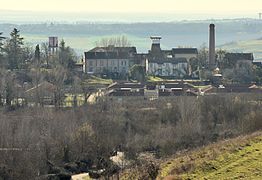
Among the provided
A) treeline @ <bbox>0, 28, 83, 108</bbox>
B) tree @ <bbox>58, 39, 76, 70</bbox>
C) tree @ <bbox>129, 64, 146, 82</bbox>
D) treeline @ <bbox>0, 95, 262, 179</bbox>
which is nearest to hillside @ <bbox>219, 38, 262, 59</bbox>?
tree @ <bbox>129, 64, 146, 82</bbox>

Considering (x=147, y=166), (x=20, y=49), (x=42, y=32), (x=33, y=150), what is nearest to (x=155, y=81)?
(x=20, y=49)

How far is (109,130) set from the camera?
98.4ft

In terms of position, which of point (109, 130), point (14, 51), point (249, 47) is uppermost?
point (14, 51)

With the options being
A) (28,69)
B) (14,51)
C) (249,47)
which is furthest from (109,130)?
(249,47)

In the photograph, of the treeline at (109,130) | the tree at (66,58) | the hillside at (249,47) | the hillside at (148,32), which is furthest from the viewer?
the hillside at (148,32)

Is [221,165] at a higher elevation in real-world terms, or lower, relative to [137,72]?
lower

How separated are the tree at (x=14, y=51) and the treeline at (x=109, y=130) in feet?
36.4

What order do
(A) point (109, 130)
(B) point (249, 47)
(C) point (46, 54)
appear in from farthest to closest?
1. (B) point (249, 47)
2. (C) point (46, 54)
3. (A) point (109, 130)

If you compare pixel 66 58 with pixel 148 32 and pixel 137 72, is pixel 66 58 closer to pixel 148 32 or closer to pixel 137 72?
pixel 137 72

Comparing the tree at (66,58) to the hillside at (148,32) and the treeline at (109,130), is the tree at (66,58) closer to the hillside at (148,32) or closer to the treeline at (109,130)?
the treeline at (109,130)

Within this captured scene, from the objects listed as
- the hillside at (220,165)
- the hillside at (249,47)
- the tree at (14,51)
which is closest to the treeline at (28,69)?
the tree at (14,51)

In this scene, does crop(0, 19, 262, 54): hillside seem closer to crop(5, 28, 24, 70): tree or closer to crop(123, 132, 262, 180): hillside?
crop(5, 28, 24, 70): tree

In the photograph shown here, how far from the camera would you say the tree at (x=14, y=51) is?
154 feet

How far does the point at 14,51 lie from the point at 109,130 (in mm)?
19082
